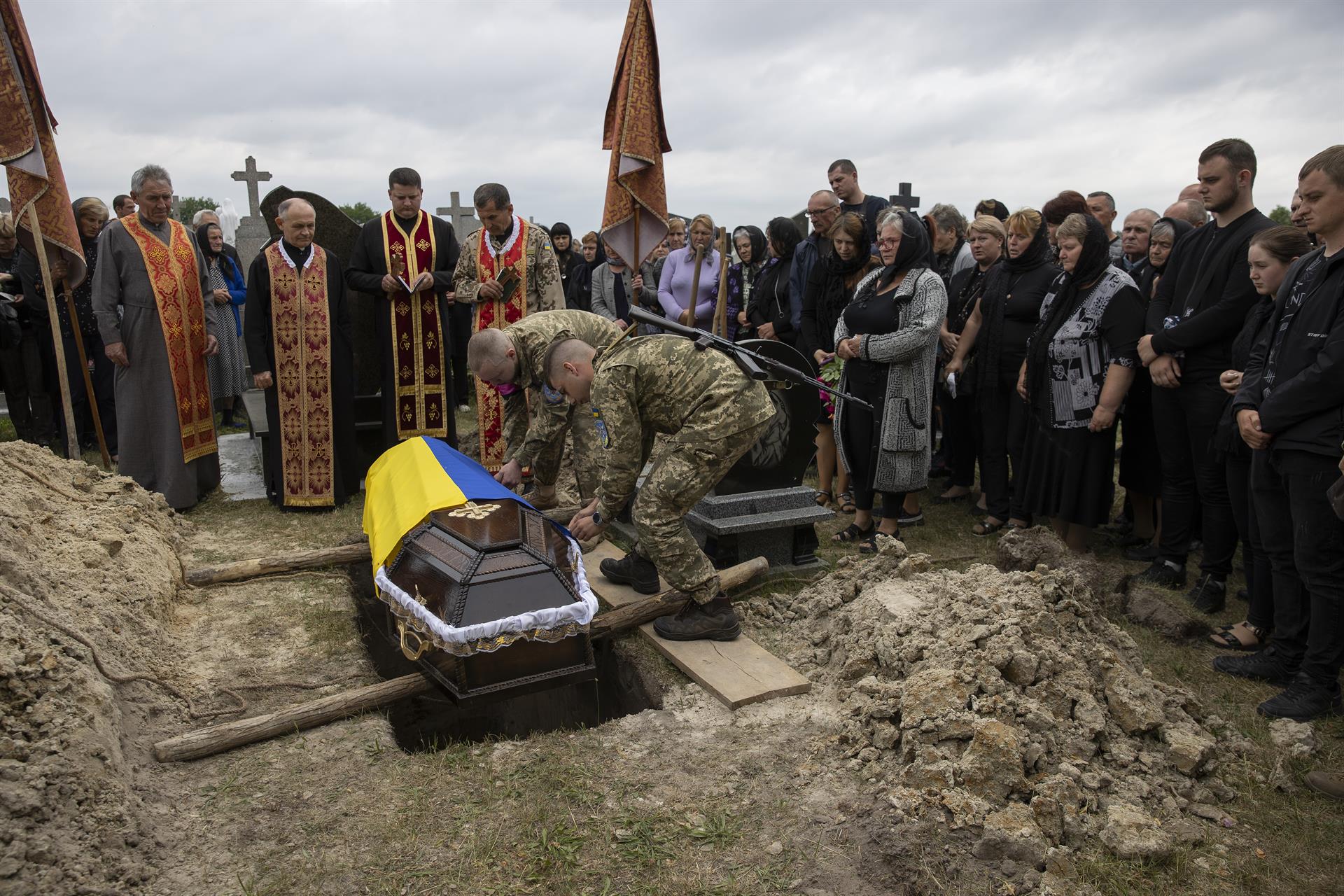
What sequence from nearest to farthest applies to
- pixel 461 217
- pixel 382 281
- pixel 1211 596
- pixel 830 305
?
1. pixel 1211 596
2. pixel 830 305
3. pixel 382 281
4. pixel 461 217

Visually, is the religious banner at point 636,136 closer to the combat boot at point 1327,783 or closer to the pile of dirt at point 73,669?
the pile of dirt at point 73,669

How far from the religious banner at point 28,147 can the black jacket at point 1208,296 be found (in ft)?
22.6

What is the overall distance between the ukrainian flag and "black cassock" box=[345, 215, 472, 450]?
5.69 ft

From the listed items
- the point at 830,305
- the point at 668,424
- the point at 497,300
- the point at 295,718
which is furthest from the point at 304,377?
the point at 830,305

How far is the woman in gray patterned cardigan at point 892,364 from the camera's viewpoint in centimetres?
502

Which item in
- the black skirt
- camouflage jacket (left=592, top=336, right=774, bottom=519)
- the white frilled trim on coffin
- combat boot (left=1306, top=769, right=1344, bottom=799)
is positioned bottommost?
combat boot (left=1306, top=769, right=1344, bottom=799)

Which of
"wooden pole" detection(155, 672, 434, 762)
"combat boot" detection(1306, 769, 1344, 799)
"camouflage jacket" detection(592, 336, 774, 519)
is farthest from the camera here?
"camouflage jacket" detection(592, 336, 774, 519)

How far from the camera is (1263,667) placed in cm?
364

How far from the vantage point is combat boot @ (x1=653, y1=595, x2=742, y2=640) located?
4023 millimetres

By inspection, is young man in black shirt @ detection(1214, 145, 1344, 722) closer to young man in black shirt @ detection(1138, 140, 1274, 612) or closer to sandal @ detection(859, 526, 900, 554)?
young man in black shirt @ detection(1138, 140, 1274, 612)

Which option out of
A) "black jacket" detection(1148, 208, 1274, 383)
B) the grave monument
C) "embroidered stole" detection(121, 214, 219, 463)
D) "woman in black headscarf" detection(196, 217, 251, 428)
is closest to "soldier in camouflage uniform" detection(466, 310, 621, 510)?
"embroidered stole" detection(121, 214, 219, 463)

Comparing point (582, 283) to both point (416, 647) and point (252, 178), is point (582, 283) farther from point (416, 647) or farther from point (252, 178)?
point (416, 647)

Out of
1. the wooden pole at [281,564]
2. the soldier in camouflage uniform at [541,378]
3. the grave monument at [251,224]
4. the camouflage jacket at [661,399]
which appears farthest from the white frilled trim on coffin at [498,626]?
the grave monument at [251,224]

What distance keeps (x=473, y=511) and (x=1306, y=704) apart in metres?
3.41
